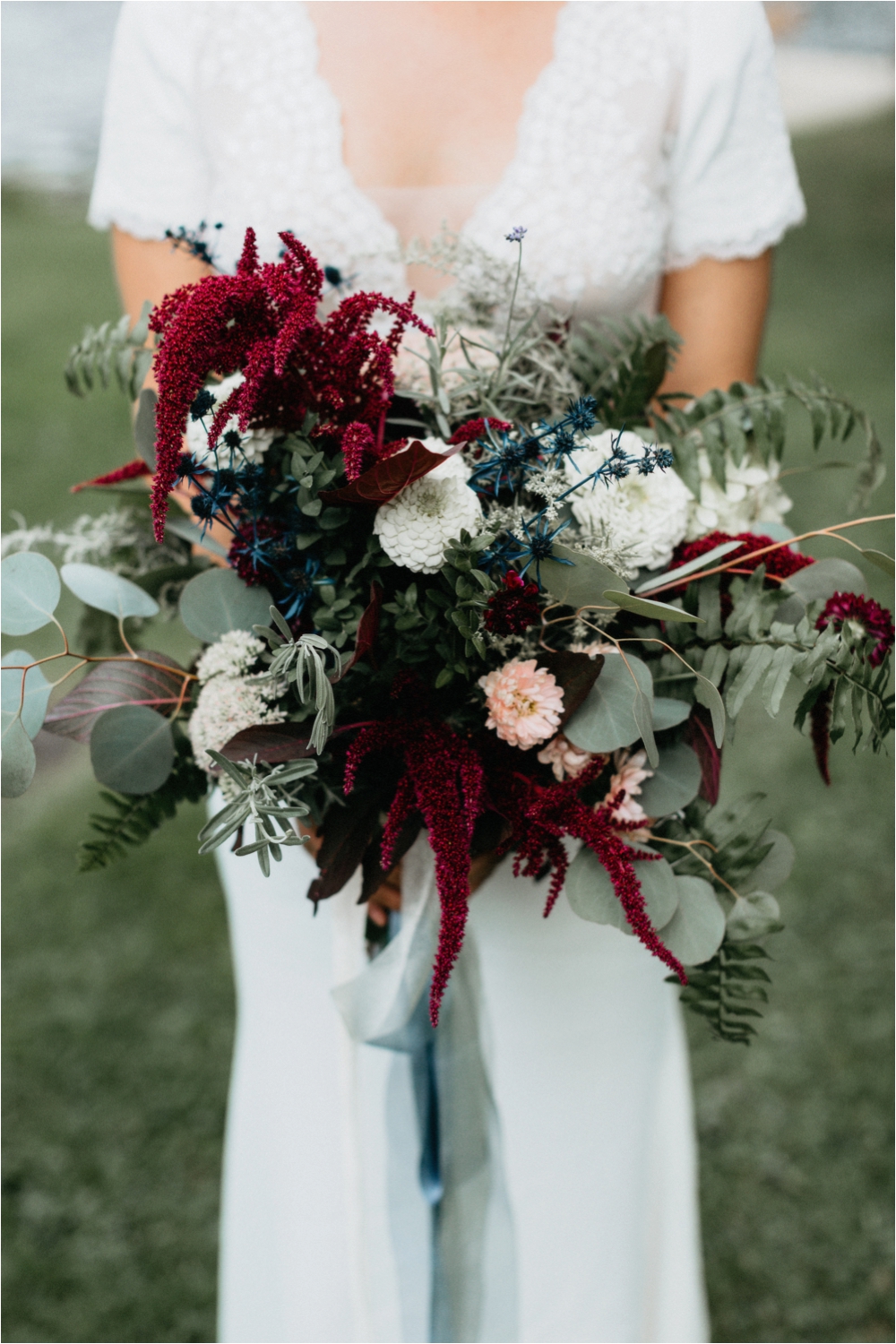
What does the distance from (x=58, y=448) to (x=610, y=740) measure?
5801 mm

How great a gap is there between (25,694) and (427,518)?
0.37 metres

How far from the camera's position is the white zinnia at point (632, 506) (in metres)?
0.91

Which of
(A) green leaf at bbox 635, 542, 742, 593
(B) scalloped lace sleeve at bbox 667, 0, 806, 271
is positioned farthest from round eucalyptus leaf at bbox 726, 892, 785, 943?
(B) scalloped lace sleeve at bbox 667, 0, 806, 271

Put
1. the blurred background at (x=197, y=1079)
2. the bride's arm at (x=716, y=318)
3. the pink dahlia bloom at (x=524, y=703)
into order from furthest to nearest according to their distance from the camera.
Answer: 1. the blurred background at (x=197, y=1079)
2. the bride's arm at (x=716, y=318)
3. the pink dahlia bloom at (x=524, y=703)

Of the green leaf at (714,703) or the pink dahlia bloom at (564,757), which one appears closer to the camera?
the green leaf at (714,703)

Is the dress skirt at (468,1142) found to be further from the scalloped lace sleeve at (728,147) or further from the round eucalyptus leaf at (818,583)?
the scalloped lace sleeve at (728,147)

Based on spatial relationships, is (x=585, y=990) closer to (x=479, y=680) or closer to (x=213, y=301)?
(x=479, y=680)

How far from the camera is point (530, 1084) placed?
1429 mm

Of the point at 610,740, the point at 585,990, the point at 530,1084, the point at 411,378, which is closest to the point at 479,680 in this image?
the point at 610,740

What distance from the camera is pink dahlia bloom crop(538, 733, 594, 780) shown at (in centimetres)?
93

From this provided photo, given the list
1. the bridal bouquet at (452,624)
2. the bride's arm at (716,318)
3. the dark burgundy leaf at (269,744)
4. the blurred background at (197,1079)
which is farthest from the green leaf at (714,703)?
the blurred background at (197,1079)

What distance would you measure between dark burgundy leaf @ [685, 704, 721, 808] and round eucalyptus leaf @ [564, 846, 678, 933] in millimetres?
89

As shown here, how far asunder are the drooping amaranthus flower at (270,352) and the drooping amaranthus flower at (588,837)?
0.35 m

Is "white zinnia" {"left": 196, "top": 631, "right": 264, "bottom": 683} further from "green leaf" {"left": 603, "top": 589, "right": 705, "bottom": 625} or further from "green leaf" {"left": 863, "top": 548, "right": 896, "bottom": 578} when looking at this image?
"green leaf" {"left": 863, "top": 548, "right": 896, "bottom": 578}
